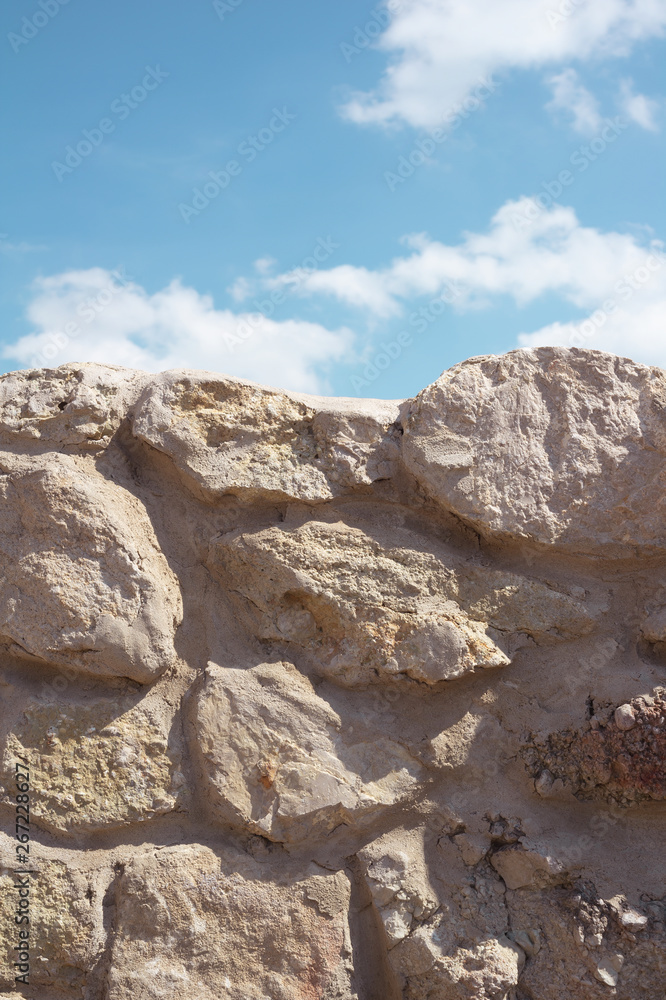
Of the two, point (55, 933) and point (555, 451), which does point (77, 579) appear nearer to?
point (55, 933)

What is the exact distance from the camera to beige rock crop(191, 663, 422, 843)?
1.94 metres

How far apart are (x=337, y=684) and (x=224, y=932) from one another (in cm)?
64

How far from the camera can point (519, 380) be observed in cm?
218

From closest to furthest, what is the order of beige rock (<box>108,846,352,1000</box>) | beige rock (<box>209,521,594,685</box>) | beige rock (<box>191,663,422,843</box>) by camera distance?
beige rock (<box>108,846,352,1000</box>)
beige rock (<box>191,663,422,843</box>)
beige rock (<box>209,521,594,685</box>)

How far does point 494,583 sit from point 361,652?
0.41 metres

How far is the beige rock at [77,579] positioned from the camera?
2.01 m

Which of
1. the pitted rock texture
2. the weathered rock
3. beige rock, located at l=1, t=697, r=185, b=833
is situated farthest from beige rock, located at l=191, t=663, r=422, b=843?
the weathered rock

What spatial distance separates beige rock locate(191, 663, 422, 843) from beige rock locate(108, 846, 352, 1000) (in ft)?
0.41

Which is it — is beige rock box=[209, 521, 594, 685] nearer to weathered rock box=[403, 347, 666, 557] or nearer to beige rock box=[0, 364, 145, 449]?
weathered rock box=[403, 347, 666, 557]

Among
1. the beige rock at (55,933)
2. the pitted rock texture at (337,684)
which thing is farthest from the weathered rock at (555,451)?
the beige rock at (55,933)

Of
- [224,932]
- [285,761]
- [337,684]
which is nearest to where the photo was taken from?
[224,932]

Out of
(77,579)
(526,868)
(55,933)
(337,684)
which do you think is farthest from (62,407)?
(526,868)

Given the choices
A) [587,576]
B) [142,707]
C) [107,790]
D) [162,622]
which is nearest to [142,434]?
[162,622]

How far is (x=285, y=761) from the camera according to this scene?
1.97 m
